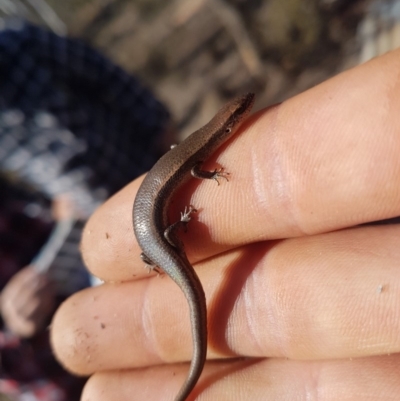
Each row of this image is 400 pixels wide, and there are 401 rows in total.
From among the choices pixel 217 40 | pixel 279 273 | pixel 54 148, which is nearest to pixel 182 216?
pixel 279 273

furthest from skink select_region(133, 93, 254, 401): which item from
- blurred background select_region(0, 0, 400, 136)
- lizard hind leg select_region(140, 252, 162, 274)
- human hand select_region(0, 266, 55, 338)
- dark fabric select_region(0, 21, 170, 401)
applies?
blurred background select_region(0, 0, 400, 136)

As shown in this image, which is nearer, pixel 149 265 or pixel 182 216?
pixel 182 216

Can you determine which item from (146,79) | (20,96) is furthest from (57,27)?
(20,96)

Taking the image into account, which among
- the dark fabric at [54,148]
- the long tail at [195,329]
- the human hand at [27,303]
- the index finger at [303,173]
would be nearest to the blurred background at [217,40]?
the dark fabric at [54,148]

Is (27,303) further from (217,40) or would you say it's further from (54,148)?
(217,40)

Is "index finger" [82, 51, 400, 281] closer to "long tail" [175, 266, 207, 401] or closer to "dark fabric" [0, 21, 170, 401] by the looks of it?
"long tail" [175, 266, 207, 401]

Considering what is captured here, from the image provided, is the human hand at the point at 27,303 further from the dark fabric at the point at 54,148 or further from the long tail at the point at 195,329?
the long tail at the point at 195,329
